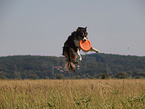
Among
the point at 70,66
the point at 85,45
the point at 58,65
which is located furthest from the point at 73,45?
the point at 58,65

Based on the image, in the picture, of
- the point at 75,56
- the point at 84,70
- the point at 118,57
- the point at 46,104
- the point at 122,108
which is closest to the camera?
the point at 122,108

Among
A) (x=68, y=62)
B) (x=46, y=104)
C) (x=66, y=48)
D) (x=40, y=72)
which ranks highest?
(x=66, y=48)

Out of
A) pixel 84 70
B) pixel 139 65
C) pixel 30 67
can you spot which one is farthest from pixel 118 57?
pixel 30 67

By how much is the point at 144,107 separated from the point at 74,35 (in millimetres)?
3280

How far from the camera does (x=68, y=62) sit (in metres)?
7.77

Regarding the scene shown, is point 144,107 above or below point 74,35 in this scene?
below

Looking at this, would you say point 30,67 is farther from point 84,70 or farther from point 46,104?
point 46,104

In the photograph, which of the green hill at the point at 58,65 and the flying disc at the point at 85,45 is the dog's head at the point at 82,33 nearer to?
the flying disc at the point at 85,45

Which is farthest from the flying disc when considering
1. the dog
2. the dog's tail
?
the dog's tail

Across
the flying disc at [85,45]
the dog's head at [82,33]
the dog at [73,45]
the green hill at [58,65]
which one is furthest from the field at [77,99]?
the green hill at [58,65]

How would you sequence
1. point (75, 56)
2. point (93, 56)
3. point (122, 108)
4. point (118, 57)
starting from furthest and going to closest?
point (93, 56)
point (118, 57)
point (75, 56)
point (122, 108)

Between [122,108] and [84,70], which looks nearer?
[122,108]

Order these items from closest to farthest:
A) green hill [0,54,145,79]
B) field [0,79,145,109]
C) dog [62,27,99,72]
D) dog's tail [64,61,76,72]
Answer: field [0,79,145,109] → dog [62,27,99,72] → dog's tail [64,61,76,72] → green hill [0,54,145,79]

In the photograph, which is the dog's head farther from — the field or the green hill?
the green hill
